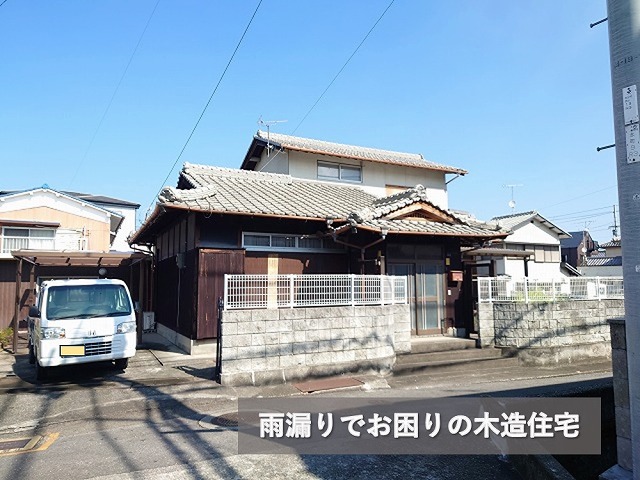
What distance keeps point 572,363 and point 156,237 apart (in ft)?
48.3

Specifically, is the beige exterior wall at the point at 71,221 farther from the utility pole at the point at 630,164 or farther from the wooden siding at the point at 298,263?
the utility pole at the point at 630,164

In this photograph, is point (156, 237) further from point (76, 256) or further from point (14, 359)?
point (14, 359)

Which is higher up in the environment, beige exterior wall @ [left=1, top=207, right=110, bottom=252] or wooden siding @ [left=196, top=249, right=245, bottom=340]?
beige exterior wall @ [left=1, top=207, right=110, bottom=252]

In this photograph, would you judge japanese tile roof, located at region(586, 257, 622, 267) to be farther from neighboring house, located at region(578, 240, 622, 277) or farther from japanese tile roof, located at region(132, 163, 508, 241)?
japanese tile roof, located at region(132, 163, 508, 241)

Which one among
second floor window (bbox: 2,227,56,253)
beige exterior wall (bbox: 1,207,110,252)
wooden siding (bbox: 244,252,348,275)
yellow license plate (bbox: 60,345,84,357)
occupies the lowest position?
yellow license plate (bbox: 60,345,84,357)

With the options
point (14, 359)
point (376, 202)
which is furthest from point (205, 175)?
point (14, 359)

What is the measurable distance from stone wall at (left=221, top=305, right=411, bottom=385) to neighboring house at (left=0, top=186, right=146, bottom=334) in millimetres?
6829

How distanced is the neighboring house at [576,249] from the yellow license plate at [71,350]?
38293 millimetres

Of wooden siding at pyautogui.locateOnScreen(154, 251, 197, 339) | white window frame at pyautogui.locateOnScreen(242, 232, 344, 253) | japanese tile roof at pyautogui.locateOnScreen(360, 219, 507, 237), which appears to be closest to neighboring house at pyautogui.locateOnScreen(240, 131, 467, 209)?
japanese tile roof at pyautogui.locateOnScreen(360, 219, 507, 237)

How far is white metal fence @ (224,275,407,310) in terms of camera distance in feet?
26.7

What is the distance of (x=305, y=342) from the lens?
8.35m

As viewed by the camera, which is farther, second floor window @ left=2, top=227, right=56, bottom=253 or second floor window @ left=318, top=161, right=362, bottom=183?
second floor window @ left=2, top=227, right=56, bottom=253

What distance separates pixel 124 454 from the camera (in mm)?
4746

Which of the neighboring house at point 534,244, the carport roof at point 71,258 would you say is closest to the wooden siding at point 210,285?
the carport roof at point 71,258
